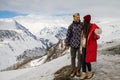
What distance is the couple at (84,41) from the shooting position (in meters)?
15.2

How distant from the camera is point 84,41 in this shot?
50.5 ft

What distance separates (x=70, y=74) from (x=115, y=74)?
7.77 ft

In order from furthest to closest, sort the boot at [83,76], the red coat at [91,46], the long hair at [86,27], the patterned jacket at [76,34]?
the patterned jacket at [76,34] < the boot at [83,76] < the long hair at [86,27] < the red coat at [91,46]

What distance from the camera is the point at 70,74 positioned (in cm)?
1691

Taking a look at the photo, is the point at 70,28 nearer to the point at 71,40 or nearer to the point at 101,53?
the point at 71,40

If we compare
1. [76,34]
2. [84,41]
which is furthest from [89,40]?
[76,34]

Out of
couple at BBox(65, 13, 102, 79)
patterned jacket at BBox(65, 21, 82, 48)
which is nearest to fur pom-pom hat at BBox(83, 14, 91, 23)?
couple at BBox(65, 13, 102, 79)

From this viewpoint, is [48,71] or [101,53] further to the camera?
[101,53]

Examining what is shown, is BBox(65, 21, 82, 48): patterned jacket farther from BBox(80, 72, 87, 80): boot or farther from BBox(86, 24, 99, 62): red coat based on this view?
BBox(80, 72, 87, 80): boot

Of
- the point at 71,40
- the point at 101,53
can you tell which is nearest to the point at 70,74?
the point at 71,40

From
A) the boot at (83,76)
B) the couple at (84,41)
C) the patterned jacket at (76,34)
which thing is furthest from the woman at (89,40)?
the boot at (83,76)

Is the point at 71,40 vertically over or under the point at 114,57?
over

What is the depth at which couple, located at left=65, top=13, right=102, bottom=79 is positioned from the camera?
49.8 feet

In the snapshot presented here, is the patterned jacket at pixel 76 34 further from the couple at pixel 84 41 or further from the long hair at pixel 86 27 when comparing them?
the long hair at pixel 86 27
